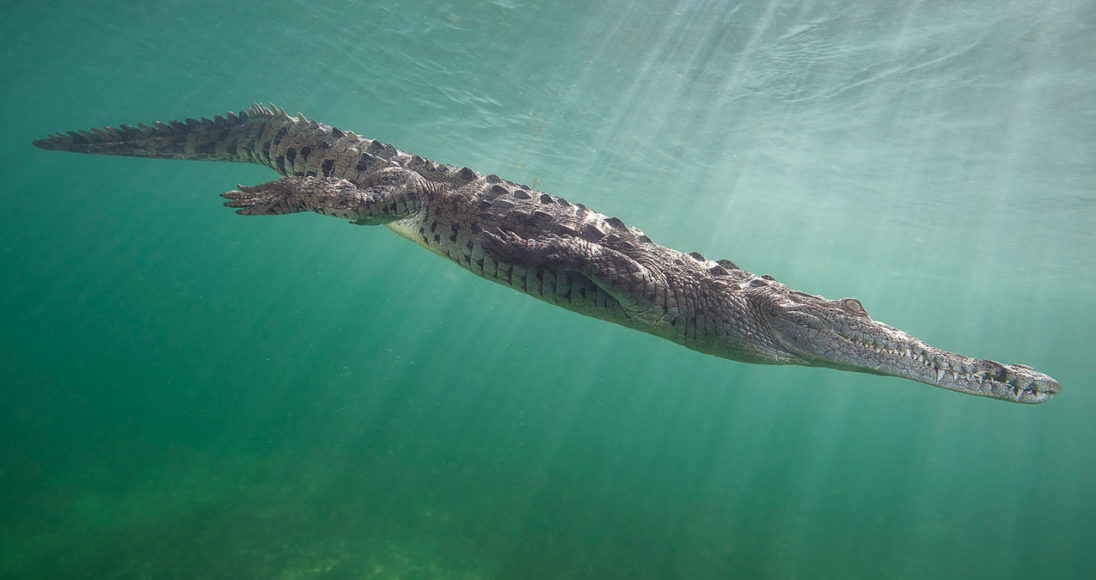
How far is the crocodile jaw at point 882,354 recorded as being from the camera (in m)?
2.79

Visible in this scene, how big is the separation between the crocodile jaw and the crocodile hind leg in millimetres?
3293

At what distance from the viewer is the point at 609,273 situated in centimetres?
333

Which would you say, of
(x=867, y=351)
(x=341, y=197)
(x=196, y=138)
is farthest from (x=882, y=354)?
(x=196, y=138)

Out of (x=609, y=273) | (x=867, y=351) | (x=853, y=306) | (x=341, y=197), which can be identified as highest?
(x=853, y=306)

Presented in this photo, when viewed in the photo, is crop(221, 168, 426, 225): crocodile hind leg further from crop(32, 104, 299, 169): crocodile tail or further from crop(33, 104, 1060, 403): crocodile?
crop(32, 104, 299, 169): crocodile tail

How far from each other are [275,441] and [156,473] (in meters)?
3.34

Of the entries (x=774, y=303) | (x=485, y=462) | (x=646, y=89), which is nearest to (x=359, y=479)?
(x=485, y=462)

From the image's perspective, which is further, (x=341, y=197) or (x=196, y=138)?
(x=196, y=138)

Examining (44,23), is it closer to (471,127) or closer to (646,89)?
(471,127)

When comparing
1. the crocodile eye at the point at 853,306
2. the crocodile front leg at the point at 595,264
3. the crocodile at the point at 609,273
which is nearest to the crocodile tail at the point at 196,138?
the crocodile at the point at 609,273

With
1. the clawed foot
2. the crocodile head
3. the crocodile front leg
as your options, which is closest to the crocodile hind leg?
the clawed foot

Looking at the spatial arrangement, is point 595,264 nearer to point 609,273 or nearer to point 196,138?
point 609,273

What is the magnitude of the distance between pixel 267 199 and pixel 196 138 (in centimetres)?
268

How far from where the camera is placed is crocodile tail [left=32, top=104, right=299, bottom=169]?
4891 millimetres
